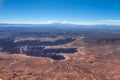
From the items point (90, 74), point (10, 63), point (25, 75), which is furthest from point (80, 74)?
point (10, 63)

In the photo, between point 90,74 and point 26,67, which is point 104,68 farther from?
point 26,67

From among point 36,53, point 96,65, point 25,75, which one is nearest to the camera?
point 25,75

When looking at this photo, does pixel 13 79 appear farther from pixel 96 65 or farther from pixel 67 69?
pixel 96 65

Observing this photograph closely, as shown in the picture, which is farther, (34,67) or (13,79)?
(34,67)

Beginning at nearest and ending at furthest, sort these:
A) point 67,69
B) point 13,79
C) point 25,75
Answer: point 13,79
point 25,75
point 67,69

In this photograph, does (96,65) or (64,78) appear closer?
(64,78)

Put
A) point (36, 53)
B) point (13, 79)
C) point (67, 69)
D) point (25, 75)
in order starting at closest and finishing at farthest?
point (13, 79), point (25, 75), point (67, 69), point (36, 53)

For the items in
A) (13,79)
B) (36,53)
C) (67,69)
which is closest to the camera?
(13,79)

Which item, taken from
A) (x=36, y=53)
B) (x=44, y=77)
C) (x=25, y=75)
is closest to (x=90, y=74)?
(x=44, y=77)
